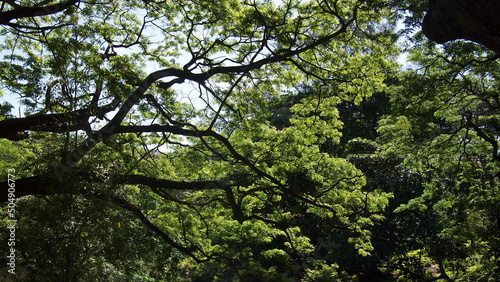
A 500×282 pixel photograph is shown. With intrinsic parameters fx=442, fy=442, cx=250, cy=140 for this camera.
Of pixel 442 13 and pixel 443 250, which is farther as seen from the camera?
pixel 443 250

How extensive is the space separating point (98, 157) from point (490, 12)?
3.75m

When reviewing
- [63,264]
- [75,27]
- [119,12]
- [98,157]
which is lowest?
[63,264]

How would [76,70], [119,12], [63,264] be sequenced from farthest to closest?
1. [119,12]
2. [76,70]
3. [63,264]

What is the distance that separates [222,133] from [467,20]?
533cm

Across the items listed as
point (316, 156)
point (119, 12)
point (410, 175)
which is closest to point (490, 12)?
point (316, 156)

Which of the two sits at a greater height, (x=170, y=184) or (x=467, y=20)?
(x=170, y=184)

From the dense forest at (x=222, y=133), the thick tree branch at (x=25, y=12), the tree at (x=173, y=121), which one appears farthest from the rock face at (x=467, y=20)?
the thick tree branch at (x=25, y=12)

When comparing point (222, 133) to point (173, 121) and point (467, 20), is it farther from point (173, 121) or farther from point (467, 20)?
point (467, 20)

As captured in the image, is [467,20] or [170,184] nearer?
[467,20]

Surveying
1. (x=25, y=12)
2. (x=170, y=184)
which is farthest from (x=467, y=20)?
(x=25, y=12)

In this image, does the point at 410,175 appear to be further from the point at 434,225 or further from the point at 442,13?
the point at 442,13

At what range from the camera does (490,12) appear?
332 cm

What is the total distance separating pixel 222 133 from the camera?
8242mm

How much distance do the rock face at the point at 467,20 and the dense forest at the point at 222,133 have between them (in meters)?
0.01
